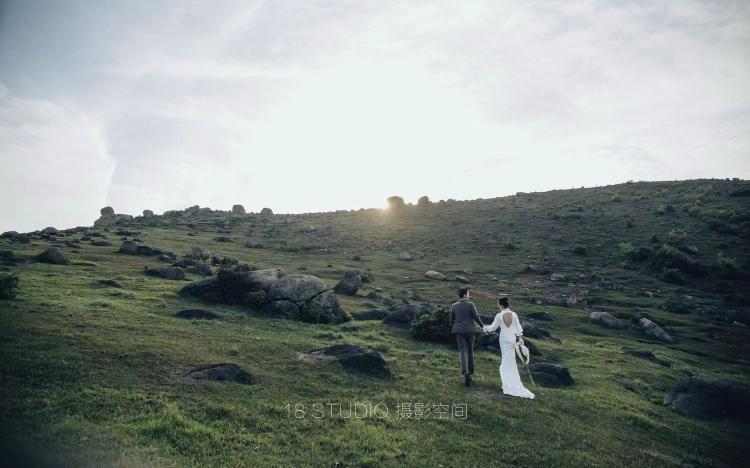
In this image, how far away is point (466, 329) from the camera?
1753cm

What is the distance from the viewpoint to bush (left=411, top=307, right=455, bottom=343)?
25.4 m

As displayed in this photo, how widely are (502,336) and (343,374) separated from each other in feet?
22.7

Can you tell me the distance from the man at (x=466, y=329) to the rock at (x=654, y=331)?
2582 centimetres

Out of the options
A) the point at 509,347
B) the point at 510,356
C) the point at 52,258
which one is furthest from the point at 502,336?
the point at 52,258

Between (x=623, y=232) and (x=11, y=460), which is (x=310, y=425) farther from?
(x=623, y=232)

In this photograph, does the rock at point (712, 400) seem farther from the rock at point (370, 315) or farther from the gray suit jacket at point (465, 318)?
the rock at point (370, 315)

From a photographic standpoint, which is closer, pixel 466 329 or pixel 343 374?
pixel 343 374

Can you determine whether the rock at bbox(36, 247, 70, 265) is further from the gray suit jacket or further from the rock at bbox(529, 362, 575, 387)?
the rock at bbox(529, 362, 575, 387)

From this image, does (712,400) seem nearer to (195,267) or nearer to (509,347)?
(509,347)

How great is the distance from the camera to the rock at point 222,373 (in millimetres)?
14539

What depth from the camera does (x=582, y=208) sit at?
3462 inches

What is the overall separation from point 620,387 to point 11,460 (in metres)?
23.3

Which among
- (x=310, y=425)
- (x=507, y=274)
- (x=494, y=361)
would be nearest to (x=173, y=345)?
(x=310, y=425)

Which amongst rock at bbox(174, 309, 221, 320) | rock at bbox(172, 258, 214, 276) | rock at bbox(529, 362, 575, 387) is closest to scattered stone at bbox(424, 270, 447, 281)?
rock at bbox(172, 258, 214, 276)
